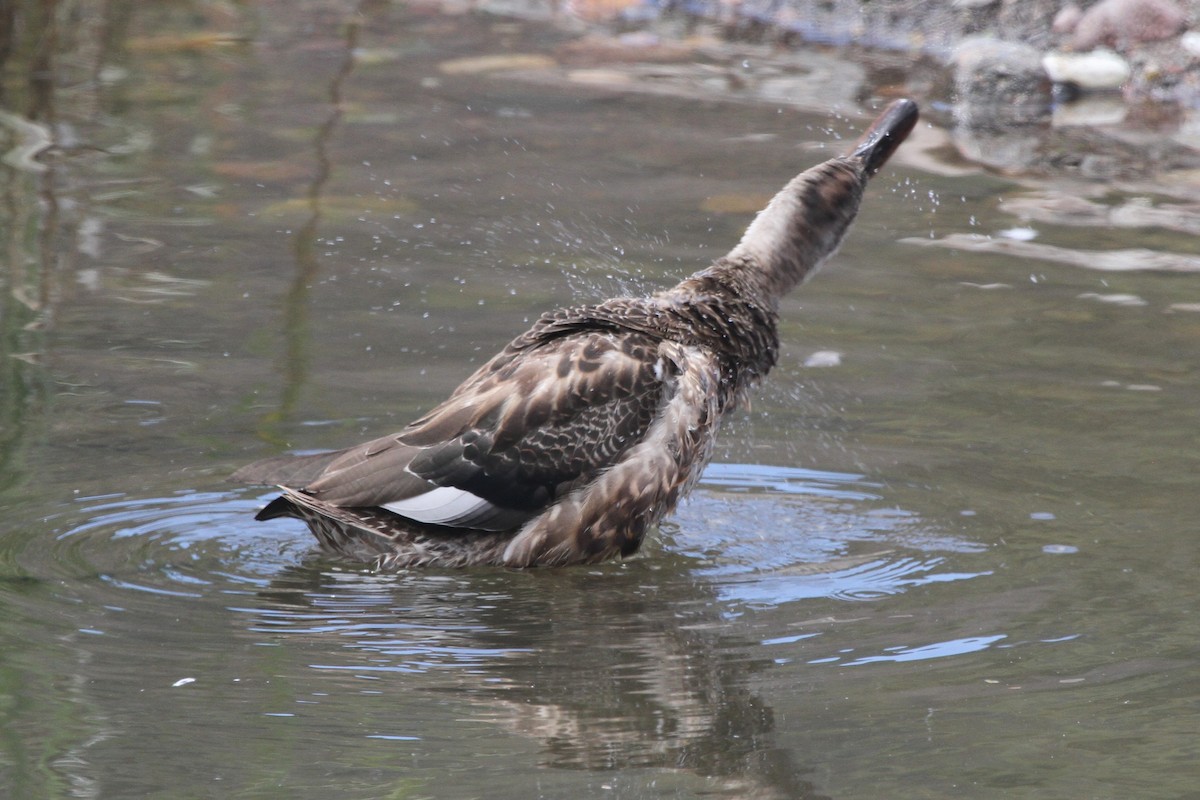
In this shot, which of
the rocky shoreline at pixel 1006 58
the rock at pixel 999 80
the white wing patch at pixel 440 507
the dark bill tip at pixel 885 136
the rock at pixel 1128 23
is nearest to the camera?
the white wing patch at pixel 440 507

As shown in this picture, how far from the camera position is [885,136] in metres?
6.79

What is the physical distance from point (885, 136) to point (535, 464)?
7.19 ft

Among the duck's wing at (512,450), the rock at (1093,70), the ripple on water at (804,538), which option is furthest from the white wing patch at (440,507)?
the rock at (1093,70)

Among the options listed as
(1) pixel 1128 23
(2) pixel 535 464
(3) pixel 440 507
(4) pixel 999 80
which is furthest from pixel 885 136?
(1) pixel 1128 23

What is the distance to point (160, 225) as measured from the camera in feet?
29.0

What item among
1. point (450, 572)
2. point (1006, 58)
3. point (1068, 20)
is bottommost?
point (450, 572)

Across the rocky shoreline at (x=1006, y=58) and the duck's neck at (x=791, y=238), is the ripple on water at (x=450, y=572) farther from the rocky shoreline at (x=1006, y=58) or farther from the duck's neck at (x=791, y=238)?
the rocky shoreline at (x=1006, y=58)

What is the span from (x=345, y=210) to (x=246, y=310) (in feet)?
5.31

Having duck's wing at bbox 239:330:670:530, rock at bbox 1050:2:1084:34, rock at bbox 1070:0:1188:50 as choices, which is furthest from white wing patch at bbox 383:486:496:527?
rock at bbox 1050:2:1084:34

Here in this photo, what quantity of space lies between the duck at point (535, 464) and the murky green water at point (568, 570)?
5.6 inches

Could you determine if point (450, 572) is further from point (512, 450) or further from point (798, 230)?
point (798, 230)

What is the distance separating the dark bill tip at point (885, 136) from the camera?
22.2ft

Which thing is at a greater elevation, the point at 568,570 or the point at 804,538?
the point at 804,538

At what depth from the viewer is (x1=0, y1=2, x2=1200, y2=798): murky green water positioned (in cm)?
405
